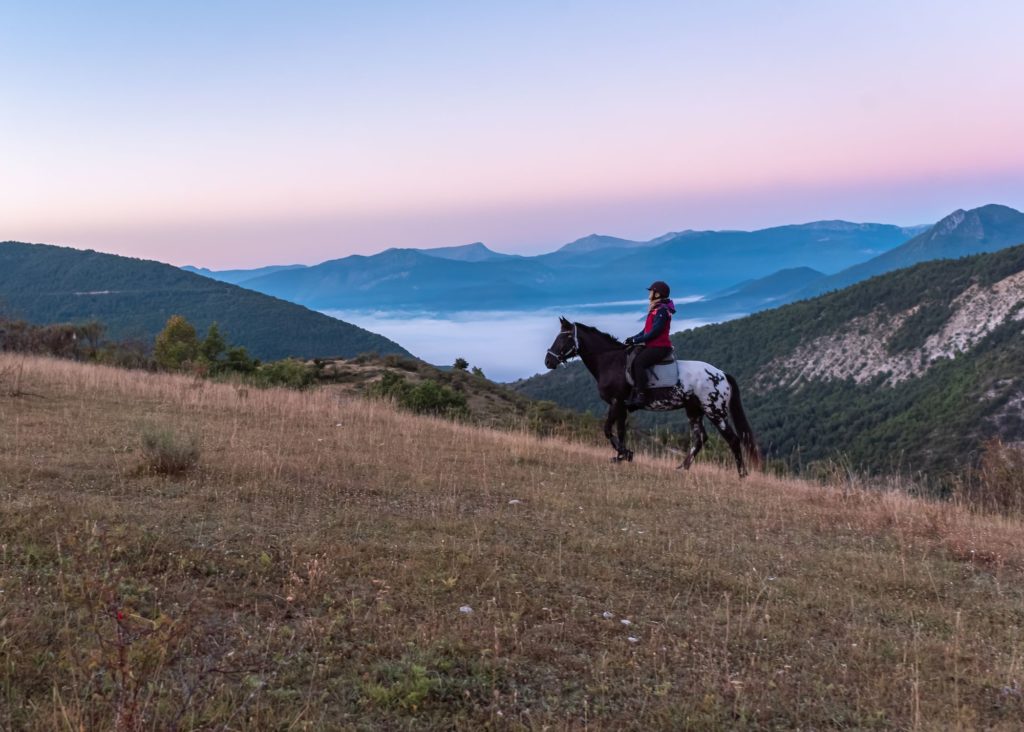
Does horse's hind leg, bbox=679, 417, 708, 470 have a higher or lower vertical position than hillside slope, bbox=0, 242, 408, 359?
lower

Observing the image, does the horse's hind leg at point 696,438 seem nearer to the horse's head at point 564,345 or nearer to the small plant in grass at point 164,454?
the horse's head at point 564,345

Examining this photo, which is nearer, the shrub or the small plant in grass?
the small plant in grass

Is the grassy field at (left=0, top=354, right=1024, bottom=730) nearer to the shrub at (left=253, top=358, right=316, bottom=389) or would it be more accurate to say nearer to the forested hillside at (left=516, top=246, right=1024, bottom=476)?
the shrub at (left=253, top=358, right=316, bottom=389)

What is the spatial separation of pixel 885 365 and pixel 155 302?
103 m

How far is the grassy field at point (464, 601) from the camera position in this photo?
11.5 ft

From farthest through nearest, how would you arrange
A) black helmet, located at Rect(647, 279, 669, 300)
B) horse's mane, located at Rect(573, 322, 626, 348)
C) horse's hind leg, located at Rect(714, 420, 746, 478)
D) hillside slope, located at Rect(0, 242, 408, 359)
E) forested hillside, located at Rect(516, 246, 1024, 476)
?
hillside slope, located at Rect(0, 242, 408, 359)
forested hillside, located at Rect(516, 246, 1024, 476)
horse's mane, located at Rect(573, 322, 626, 348)
horse's hind leg, located at Rect(714, 420, 746, 478)
black helmet, located at Rect(647, 279, 669, 300)

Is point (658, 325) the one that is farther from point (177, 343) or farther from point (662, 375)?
point (177, 343)

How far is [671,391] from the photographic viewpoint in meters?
11.5

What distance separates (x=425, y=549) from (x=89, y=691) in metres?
2.76

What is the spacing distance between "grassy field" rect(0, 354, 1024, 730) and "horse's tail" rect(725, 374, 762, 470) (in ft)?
8.89

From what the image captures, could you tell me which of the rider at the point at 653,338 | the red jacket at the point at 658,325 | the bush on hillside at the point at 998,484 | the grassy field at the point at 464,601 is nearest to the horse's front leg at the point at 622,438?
the rider at the point at 653,338

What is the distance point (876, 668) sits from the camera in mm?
4309

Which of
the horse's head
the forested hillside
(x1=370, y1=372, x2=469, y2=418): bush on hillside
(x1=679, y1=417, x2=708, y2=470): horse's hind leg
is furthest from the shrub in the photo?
the forested hillside

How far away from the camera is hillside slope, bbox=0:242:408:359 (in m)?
99.7
